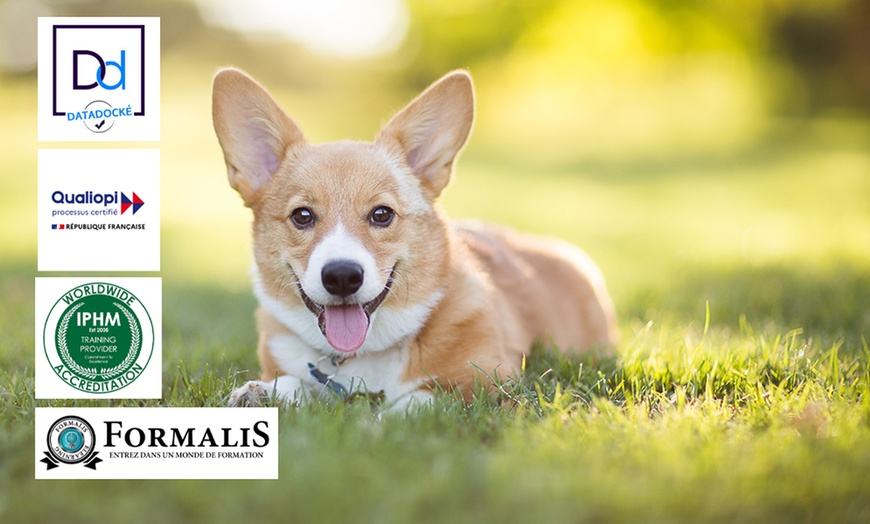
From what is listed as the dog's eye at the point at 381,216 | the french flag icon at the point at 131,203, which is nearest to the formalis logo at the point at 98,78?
the french flag icon at the point at 131,203

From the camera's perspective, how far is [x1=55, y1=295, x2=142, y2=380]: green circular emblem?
9.98 ft

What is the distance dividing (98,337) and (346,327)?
38.8 inches

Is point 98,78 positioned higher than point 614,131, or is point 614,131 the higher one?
point 614,131

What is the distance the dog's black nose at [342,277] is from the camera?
2.91 m

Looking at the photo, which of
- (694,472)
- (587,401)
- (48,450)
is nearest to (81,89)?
(48,450)

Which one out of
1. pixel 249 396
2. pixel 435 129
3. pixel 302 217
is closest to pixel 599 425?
pixel 249 396

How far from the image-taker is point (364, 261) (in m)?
2.98

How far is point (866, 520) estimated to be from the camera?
6.93ft

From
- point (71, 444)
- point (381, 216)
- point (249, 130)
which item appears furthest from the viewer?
point (249, 130)

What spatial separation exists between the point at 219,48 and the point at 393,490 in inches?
869

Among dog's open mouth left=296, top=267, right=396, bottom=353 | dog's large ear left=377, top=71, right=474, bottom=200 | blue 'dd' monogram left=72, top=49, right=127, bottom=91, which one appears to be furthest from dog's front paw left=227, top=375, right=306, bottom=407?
blue 'dd' monogram left=72, top=49, right=127, bottom=91

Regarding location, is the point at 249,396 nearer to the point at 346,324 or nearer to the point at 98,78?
the point at 346,324

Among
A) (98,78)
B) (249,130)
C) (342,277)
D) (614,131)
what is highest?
(614,131)

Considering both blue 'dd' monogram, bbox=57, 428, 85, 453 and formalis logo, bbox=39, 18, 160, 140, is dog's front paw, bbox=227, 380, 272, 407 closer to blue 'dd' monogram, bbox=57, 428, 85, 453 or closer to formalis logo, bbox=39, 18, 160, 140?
blue 'dd' monogram, bbox=57, 428, 85, 453
